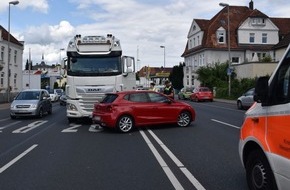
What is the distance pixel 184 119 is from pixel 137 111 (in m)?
2.22

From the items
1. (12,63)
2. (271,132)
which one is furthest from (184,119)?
(12,63)

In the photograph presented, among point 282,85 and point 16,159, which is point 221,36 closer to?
point 16,159

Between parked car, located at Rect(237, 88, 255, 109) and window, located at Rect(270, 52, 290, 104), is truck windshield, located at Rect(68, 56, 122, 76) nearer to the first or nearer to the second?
parked car, located at Rect(237, 88, 255, 109)

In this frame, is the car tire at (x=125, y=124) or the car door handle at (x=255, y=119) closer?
the car door handle at (x=255, y=119)

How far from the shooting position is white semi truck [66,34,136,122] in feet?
56.7

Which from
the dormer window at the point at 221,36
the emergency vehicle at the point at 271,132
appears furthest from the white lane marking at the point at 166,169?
the dormer window at the point at 221,36

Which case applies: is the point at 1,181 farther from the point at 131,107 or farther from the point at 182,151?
the point at 131,107

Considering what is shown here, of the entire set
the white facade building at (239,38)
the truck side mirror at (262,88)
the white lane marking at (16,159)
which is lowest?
the white lane marking at (16,159)

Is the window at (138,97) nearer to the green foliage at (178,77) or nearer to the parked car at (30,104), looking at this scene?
the parked car at (30,104)

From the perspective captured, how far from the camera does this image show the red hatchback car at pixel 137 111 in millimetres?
14609

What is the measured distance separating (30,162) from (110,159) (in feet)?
5.67

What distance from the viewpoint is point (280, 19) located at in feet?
238

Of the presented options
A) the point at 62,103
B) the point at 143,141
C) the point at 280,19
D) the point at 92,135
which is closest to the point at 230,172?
the point at 143,141

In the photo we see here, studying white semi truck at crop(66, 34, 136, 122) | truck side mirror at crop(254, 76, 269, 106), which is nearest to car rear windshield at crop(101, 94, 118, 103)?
white semi truck at crop(66, 34, 136, 122)
